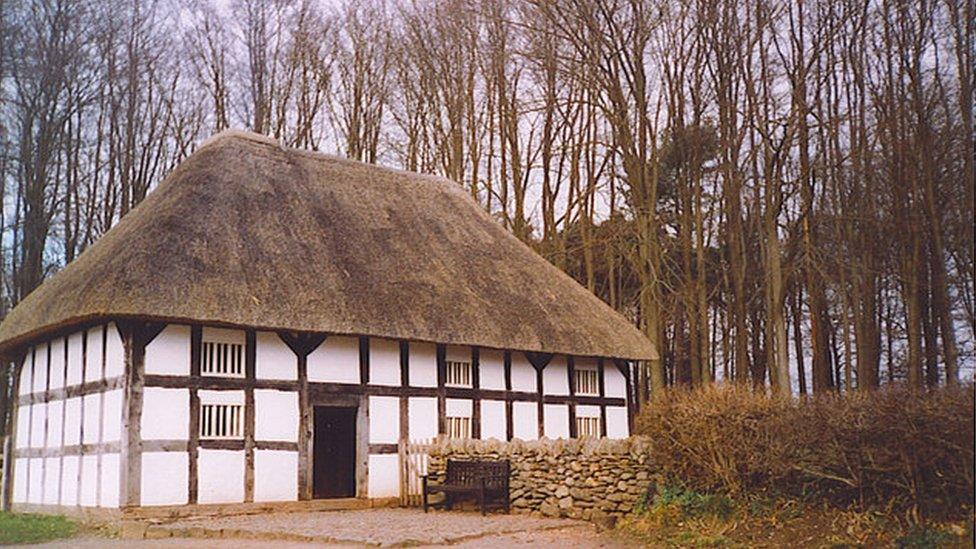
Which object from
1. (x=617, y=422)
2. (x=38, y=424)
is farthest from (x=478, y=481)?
(x=38, y=424)

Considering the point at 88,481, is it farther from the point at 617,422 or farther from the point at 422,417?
the point at 617,422

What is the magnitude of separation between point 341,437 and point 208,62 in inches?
730

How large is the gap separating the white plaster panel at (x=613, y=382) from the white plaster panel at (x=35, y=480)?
40.9 feet

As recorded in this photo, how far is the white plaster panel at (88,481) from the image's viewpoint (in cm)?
1871

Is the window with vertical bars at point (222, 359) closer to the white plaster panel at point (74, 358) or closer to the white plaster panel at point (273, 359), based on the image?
the white plaster panel at point (273, 359)

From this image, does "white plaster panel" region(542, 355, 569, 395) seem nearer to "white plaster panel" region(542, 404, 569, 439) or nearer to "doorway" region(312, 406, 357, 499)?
"white plaster panel" region(542, 404, 569, 439)

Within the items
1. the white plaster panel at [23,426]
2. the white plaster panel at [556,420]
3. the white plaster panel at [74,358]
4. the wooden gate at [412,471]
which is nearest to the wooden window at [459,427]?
the wooden gate at [412,471]

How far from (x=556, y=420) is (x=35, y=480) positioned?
11077mm

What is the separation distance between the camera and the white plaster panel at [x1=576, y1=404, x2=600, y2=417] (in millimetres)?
24516

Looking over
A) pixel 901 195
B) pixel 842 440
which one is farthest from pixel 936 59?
pixel 842 440

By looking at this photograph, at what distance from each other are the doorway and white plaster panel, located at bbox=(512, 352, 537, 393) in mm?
3802

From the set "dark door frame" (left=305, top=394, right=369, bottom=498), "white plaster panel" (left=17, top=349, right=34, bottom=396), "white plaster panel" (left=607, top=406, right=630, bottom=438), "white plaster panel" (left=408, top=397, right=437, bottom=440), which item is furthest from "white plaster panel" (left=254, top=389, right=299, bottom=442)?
"white plaster panel" (left=607, top=406, right=630, bottom=438)

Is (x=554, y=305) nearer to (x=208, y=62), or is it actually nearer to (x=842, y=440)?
(x=842, y=440)

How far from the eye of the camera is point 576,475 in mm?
16766
